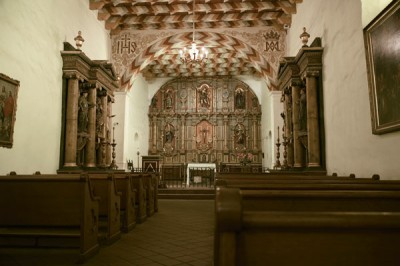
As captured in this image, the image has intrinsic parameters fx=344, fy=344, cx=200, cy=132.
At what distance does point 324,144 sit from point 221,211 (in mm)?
6615

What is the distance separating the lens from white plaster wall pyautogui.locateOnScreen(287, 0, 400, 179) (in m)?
4.62

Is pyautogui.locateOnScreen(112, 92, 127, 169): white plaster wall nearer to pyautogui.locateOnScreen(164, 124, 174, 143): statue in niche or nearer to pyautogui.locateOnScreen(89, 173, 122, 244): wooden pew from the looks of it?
pyautogui.locateOnScreen(164, 124, 174, 143): statue in niche

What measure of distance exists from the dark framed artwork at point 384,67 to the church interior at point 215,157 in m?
0.02

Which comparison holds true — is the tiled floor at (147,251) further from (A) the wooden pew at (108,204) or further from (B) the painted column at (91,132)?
(B) the painted column at (91,132)

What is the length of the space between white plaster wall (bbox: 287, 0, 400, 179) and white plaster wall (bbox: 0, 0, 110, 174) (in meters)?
5.76

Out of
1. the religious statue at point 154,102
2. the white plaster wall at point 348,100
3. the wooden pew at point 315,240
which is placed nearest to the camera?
the wooden pew at point 315,240

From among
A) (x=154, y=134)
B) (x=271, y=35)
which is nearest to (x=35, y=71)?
(x=271, y=35)

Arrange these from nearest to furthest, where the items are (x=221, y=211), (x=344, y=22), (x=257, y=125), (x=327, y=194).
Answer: (x=221, y=211) → (x=327, y=194) → (x=344, y=22) → (x=257, y=125)

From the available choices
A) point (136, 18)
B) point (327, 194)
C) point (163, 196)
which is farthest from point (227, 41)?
point (327, 194)

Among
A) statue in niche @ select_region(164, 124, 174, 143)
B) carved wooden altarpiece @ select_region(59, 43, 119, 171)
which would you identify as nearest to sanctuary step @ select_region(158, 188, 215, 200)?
carved wooden altarpiece @ select_region(59, 43, 119, 171)

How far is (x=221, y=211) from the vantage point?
112cm

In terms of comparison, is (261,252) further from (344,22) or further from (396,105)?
(344,22)

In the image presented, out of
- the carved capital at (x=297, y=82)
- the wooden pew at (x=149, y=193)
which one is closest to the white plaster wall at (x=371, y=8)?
the carved capital at (x=297, y=82)

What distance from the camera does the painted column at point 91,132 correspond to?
28.1 ft
